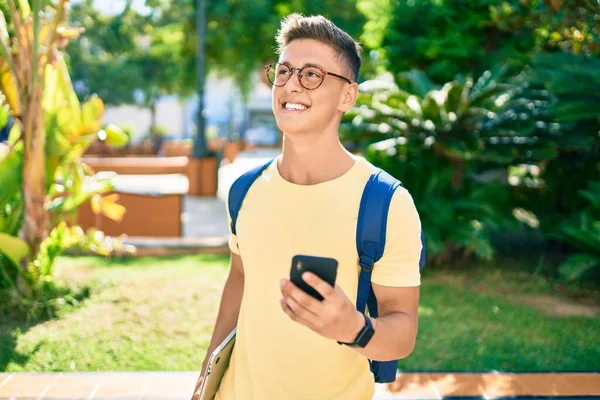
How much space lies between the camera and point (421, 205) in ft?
25.5

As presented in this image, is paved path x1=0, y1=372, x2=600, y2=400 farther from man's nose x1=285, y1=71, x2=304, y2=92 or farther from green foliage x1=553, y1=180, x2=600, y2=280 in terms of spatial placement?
man's nose x1=285, y1=71, x2=304, y2=92

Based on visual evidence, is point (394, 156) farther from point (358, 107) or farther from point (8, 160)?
point (8, 160)

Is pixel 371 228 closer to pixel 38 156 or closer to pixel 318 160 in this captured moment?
pixel 318 160

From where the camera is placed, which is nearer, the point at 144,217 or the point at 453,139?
the point at 453,139

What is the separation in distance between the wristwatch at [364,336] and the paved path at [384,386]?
2772 millimetres

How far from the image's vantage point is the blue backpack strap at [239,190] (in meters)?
2.05

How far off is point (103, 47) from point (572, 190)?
30.0 meters

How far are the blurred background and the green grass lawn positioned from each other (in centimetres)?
2

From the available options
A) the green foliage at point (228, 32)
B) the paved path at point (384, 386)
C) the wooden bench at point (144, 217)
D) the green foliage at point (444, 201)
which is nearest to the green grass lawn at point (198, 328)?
the paved path at point (384, 386)

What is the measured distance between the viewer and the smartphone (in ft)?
4.38

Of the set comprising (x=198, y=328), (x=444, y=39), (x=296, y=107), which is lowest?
(x=198, y=328)

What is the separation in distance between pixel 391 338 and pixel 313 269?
41cm

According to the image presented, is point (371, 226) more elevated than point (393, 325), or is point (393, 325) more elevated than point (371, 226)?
point (371, 226)

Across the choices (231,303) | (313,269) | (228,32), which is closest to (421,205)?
(231,303)
